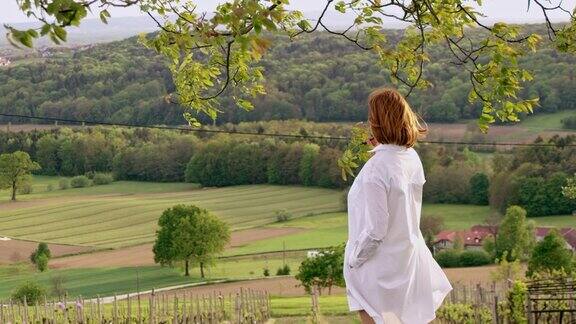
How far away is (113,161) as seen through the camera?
6556 centimetres

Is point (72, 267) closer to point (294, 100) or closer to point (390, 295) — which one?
point (294, 100)

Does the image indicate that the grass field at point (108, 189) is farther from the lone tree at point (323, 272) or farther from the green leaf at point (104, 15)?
the green leaf at point (104, 15)

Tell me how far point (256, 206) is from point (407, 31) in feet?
162

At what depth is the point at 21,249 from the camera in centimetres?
4675

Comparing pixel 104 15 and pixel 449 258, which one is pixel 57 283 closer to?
pixel 449 258

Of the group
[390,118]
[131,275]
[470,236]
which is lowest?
[131,275]

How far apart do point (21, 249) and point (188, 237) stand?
1066 cm

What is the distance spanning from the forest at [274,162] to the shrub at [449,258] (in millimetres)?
8548

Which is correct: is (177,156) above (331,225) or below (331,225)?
above

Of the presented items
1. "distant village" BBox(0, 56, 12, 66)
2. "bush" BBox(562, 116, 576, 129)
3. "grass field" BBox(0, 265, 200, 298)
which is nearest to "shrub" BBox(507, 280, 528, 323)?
"grass field" BBox(0, 265, 200, 298)

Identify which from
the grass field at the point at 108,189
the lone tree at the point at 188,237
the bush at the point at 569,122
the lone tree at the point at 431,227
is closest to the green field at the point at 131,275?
the lone tree at the point at 188,237

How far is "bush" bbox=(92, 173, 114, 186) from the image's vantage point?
6500cm

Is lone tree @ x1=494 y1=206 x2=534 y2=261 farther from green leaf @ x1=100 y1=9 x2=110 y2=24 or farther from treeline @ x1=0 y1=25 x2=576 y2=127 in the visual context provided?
green leaf @ x1=100 y1=9 x2=110 y2=24

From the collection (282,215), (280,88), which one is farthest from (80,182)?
(282,215)
